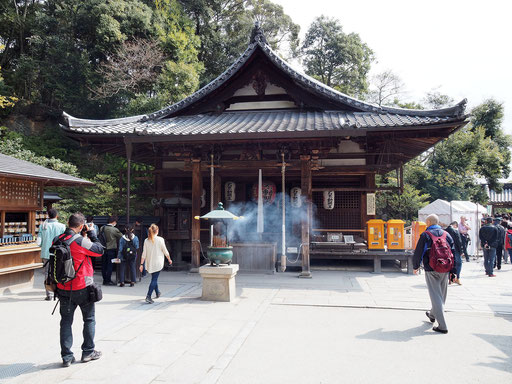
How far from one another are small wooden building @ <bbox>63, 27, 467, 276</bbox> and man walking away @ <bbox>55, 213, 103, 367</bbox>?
20.8 ft

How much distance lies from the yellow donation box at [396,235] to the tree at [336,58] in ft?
78.3

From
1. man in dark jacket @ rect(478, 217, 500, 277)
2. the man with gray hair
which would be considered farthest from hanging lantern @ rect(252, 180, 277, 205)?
the man with gray hair

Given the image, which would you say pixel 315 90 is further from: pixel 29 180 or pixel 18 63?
pixel 18 63

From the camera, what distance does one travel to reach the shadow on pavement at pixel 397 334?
5289mm

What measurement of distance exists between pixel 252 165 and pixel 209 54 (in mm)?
22169

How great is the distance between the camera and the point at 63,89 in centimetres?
2511

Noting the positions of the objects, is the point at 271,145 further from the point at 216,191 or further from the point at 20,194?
the point at 20,194

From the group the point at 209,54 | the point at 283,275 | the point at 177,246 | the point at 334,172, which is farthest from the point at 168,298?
the point at 209,54

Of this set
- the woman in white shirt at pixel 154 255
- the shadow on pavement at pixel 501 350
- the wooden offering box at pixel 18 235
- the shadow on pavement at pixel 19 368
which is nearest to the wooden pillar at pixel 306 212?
the woman in white shirt at pixel 154 255

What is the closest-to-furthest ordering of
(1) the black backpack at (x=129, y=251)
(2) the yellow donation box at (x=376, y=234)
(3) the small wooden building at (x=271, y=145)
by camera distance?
1. (1) the black backpack at (x=129, y=251)
2. (3) the small wooden building at (x=271, y=145)
3. (2) the yellow donation box at (x=376, y=234)

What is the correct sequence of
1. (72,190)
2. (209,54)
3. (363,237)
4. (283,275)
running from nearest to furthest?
(283,275)
(363,237)
(72,190)
(209,54)

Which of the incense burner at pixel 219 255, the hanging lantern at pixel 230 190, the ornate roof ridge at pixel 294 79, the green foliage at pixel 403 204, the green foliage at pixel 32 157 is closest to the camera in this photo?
the incense burner at pixel 219 255

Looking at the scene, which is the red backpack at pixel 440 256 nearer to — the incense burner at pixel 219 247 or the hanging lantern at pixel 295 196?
the incense burner at pixel 219 247

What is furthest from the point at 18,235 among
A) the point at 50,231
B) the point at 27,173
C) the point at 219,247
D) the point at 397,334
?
the point at 397,334
